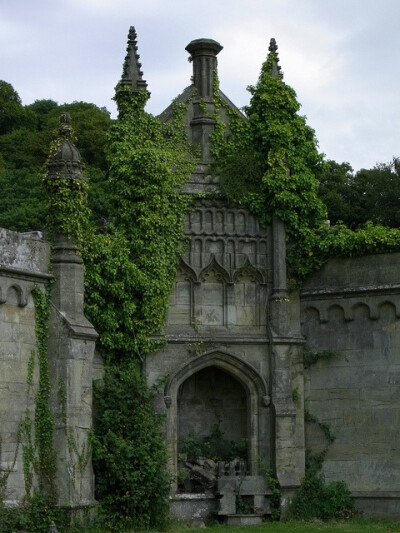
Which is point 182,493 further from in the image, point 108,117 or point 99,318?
point 108,117

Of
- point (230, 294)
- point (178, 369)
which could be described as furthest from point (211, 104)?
point (178, 369)

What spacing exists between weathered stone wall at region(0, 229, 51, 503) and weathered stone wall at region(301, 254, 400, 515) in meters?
7.22

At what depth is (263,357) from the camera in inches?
1067

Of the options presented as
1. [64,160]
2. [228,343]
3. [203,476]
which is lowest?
[203,476]

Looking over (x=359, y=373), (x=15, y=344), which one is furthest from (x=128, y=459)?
(x=359, y=373)

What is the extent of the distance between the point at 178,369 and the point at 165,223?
314 centimetres

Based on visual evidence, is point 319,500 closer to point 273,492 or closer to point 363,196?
point 273,492

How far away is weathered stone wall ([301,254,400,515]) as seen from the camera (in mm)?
26656

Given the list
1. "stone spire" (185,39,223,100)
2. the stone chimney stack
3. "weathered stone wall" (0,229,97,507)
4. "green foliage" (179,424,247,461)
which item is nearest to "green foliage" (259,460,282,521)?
"green foliage" (179,424,247,461)

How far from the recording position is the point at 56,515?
74.3ft

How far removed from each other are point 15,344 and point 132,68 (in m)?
7.60

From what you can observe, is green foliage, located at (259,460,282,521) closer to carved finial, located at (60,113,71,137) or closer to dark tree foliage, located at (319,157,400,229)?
carved finial, located at (60,113,71,137)

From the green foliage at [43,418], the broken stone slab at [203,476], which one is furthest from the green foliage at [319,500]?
the green foliage at [43,418]

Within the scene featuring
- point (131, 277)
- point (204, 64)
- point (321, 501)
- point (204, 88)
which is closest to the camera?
point (131, 277)
